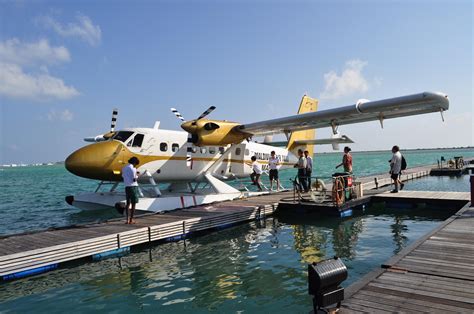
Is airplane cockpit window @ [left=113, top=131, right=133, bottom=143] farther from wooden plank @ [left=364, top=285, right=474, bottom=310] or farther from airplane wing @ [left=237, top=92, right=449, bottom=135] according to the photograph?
wooden plank @ [left=364, top=285, right=474, bottom=310]

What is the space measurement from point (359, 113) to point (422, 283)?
26.6 feet

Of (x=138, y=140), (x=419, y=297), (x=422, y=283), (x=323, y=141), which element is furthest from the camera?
(x=323, y=141)

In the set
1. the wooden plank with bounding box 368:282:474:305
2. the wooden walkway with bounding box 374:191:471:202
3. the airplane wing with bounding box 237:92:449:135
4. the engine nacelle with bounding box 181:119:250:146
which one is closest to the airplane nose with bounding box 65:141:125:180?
the engine nacelle with bounding box 181:119:250:146

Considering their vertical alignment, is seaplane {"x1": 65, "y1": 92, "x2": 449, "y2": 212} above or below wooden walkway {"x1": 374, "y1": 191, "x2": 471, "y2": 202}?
above

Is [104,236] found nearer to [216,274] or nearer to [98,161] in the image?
[216,274]

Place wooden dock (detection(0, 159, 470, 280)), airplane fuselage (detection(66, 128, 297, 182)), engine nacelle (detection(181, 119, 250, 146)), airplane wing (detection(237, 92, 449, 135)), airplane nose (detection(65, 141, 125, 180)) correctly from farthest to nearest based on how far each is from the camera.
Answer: engine nacelle (detection(181, 119, 250, 146)), airplane fuselage (detection(66, 128, 297, 182)), airplane nose (detection(65, 141, 125, 180)), airplane wing (detection(237, 92, 449, 135)), wooden dock (detection(0, 159, 470, 280))

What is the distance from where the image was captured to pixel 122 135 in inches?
503

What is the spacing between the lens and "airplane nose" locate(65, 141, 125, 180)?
11.6 metres

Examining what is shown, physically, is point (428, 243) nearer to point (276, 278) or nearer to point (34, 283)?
point (276, 278)

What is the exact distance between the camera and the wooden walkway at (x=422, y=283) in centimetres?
396

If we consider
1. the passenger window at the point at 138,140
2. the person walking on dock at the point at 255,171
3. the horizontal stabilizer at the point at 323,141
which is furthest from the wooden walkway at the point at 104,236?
the horizontal stabilizer at the point at 323,141

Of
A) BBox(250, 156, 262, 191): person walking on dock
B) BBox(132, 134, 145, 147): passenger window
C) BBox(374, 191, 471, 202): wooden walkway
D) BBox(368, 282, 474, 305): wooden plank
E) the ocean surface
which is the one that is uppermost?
BBox(132, 134, 145, 147): passenger window

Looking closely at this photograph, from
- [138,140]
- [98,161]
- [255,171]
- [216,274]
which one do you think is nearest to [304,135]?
[255,171]

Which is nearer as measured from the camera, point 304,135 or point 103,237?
point 103,237
